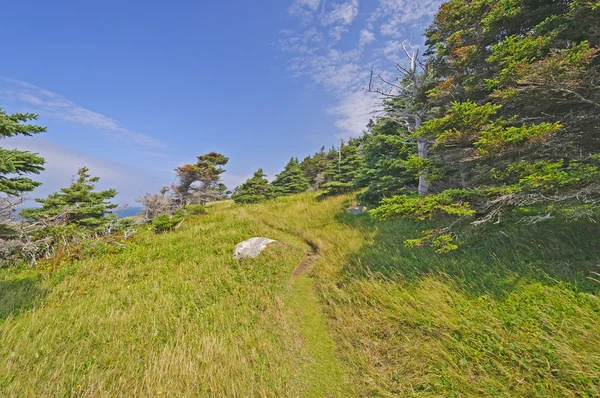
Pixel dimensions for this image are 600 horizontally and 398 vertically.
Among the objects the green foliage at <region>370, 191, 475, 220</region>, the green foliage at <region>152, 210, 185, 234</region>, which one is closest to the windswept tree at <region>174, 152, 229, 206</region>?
the green foliage at <region>152, 210, 185, 234</region>

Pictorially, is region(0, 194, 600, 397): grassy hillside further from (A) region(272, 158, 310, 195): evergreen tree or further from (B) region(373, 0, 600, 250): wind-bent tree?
(A) region(272, 158, 310, 195): evergreen tree

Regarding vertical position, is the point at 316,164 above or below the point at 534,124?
above

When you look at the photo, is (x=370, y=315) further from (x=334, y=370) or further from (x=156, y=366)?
(x=156, y=366)

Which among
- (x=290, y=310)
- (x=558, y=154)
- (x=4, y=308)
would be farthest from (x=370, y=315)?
(x=4, y=308)

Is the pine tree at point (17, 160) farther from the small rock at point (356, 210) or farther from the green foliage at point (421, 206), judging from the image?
the small rock at point (356, 210)

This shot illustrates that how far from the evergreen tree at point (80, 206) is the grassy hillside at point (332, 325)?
12.4 ft

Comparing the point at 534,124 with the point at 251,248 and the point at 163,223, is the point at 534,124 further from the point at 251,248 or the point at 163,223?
the point at 163,223

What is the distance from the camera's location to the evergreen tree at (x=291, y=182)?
3222 cm

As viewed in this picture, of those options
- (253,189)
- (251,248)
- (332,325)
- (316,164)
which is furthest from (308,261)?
(316,164)

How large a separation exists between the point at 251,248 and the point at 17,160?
26.3 ft

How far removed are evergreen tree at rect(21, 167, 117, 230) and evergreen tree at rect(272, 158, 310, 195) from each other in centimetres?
2102

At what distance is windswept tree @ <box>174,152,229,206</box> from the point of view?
95.6ft

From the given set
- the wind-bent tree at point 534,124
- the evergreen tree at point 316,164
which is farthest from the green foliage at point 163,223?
the evergreen tree at point 316,164

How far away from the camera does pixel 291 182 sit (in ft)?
108
